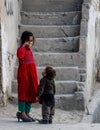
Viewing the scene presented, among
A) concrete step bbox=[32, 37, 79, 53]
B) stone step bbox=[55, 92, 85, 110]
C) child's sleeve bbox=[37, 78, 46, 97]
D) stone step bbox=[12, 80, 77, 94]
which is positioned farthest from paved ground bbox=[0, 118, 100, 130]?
concrete step bbox=[32, 37, 79, 53]

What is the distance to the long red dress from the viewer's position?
7027mm

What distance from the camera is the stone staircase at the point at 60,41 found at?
8.84 m

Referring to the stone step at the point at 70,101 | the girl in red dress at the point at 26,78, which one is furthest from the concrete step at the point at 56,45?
the girl in red dress at the point at 26,78

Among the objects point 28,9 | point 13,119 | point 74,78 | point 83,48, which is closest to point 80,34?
point 83,48

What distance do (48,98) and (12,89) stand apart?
2.17m

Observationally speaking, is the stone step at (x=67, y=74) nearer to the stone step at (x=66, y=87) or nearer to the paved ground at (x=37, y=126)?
the stone step at (x=66, y=87)

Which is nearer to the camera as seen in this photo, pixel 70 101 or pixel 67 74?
pixel 70 101

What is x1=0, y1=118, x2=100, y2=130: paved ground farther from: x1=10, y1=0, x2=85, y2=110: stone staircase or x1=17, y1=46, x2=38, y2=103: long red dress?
x1=10, y1=0, x2=85, y2=110: stone staircase

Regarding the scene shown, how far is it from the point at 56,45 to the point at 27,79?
116 inches

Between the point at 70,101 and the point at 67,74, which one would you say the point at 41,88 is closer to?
the point at 70,101

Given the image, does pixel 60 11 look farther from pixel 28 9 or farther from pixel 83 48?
pixel 83 48

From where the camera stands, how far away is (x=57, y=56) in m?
9.42

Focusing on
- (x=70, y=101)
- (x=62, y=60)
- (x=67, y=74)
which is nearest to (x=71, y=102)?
(x=70, y=101)

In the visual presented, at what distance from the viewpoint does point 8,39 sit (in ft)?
A: 29.3
